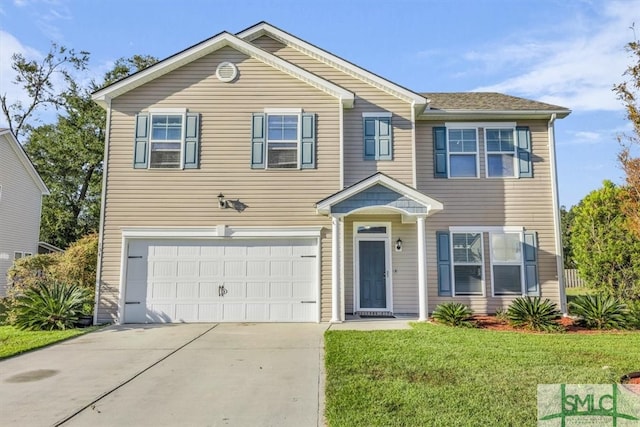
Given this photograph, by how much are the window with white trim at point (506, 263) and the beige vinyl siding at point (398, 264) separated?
229 cm

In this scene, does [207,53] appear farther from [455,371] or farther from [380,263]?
[455,371]

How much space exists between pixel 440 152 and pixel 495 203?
214cm

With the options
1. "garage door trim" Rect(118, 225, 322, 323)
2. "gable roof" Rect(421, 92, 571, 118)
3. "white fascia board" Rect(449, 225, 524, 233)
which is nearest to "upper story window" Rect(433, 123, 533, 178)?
"gable roof" Rect(421, 92, 571, 118)

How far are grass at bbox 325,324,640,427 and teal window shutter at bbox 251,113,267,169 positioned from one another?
16.1 feet

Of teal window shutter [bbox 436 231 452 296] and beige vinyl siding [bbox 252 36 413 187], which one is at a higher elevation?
beige vinyl siding [bbox 252 36 413 187]

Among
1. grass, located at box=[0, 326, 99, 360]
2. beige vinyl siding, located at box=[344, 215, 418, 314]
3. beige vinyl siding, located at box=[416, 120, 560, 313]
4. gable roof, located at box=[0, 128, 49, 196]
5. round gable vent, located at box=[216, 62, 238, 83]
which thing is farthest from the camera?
gable roof, located at box=[0, 128, 49, 196]

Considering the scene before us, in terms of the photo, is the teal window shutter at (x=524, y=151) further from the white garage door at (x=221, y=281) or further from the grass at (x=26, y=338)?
the grass at (x=26, y=338)

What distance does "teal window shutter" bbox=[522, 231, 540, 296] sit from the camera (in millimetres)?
11367

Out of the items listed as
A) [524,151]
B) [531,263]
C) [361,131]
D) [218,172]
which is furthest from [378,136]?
[531,263]

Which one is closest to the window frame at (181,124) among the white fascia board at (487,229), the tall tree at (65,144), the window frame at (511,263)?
the white fascia board at (487,229)

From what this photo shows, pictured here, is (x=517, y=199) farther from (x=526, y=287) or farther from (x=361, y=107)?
(x=361, y=107)

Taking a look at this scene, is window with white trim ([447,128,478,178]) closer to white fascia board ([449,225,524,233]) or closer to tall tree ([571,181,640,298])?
white fascia board ([449,225,524,233])

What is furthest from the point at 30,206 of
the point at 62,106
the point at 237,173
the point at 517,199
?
the point at 517,199

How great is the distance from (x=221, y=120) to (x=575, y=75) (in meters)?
9.46
